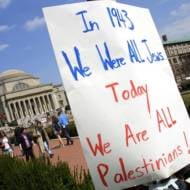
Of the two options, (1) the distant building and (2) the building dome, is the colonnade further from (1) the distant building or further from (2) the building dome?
(1) the distant building

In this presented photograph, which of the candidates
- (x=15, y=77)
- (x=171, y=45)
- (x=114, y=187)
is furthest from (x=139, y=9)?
(x=171, y=45)

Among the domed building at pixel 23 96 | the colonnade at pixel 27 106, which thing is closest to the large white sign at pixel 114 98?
the domed building at pixel 23 96

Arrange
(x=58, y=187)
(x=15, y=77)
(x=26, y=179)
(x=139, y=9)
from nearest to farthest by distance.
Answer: (x=139, y=9)
(x=58, y=187)
(x=26, y=179)
(x=15, y=77)

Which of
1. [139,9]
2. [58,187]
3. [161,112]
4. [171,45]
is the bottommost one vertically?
[58,187]

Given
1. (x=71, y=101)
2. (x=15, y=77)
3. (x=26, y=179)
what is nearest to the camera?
(x=71, y=101)

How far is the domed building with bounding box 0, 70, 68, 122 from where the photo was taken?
119 m

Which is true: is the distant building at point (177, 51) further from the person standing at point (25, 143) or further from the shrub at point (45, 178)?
the shrub at point (45, 178)

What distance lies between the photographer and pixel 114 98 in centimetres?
288

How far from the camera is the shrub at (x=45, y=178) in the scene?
16.6ft

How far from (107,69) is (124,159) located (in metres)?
0.52

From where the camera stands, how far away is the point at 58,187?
505cm

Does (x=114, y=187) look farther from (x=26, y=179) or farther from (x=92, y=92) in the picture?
(x=26, y=179)

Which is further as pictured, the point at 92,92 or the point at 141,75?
the point at 141,75

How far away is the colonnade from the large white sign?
116 m
